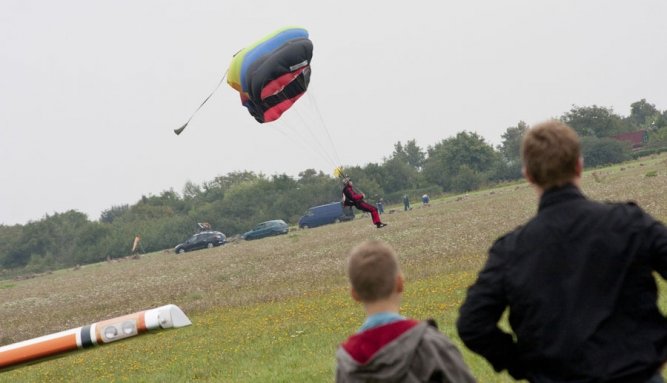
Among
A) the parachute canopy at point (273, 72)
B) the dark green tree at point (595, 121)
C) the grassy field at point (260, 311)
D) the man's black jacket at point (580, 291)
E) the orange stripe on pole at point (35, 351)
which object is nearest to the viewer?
the man's black jacket at point (580, 291)

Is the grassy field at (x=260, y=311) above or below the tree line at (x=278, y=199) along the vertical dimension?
below

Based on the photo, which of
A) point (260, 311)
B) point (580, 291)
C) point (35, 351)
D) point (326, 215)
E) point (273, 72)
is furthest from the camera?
point (326, 215)

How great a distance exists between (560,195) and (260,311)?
15.5 m

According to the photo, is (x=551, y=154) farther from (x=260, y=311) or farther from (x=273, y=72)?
(x=273, y=72)

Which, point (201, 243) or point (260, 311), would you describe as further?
point (201, 243)

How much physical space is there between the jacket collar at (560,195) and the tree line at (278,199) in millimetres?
93334

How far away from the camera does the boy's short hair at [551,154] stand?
154 inches

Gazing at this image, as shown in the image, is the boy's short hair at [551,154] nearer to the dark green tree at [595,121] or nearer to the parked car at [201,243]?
the parked car at [201,243]

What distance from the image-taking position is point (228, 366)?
41.0 feet

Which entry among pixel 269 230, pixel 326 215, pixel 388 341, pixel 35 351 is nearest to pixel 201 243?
pixel 269 230

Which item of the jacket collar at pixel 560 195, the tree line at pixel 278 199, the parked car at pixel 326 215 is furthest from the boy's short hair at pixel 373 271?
the tree line at pixel 278 199

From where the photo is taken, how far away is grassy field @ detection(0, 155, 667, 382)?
1244 cm

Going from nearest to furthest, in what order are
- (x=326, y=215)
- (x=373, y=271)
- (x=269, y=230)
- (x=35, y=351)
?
(x=373, y=271), (x=35, y=351), (x=269, y=230), (x=326, y=215)

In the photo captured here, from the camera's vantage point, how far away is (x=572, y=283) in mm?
3863
